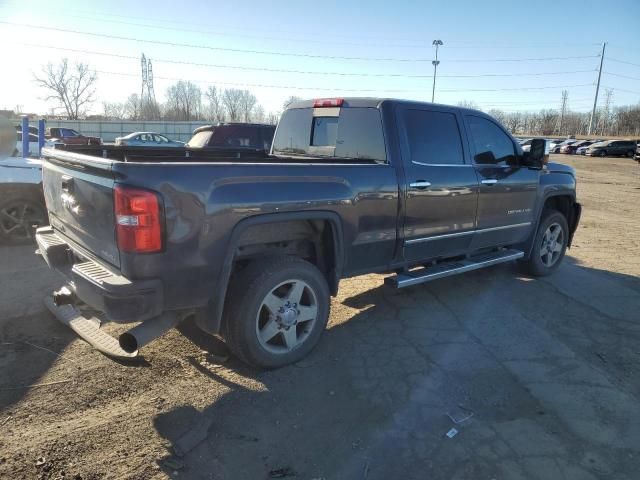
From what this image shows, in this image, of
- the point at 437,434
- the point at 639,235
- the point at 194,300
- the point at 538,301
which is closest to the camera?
the point at 437,434

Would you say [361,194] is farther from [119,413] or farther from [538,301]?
[538,301]

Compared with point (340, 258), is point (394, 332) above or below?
below

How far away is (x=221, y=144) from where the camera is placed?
441 inches

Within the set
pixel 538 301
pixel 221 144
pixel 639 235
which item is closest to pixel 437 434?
pixel 538 301

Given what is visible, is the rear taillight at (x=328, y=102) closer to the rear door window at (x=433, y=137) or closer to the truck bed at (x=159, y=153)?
the rear door window at (x=433, y=137)

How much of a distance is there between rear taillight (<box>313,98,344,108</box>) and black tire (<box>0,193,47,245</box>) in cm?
Result: 447

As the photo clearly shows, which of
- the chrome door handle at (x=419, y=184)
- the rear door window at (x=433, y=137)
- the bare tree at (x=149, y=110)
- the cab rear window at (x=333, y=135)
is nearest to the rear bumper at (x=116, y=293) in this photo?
the cab rear window at (x=333, y=135)

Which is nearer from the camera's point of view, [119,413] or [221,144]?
[119,413]

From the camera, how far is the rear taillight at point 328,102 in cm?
460

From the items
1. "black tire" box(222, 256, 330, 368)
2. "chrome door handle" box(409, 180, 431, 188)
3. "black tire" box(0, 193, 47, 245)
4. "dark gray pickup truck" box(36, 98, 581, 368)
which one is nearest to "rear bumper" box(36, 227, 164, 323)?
"dark gray pickup truck" box(36, 98, 581, 368)

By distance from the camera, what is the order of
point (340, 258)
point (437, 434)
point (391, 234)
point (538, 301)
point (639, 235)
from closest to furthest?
point (437, 434) → point (340, 258) → point (391, 234) → point (538, 301) → point (639, 235)

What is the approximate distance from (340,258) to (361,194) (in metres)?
0.54

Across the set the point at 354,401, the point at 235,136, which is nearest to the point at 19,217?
the point at 235,136

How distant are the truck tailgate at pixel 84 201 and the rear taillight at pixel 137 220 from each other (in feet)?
0.35
